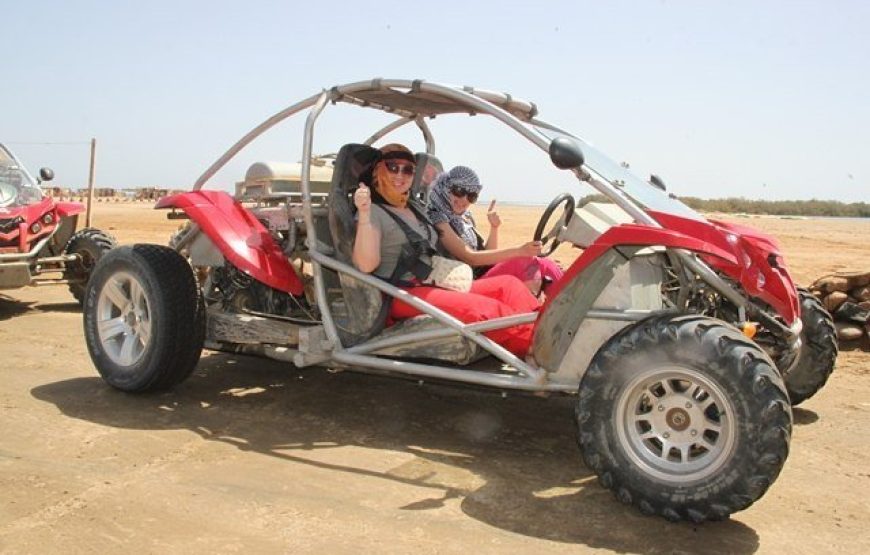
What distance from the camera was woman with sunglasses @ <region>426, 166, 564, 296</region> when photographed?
523cm

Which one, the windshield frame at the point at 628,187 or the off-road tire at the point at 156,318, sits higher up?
the windshield frame at the point at 628,187

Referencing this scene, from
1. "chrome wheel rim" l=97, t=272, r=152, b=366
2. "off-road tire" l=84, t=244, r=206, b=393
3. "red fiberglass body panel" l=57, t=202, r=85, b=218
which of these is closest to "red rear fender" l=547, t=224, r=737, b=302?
"off-road tire" l=84, t=244, r=206, b=393

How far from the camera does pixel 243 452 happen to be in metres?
4.60

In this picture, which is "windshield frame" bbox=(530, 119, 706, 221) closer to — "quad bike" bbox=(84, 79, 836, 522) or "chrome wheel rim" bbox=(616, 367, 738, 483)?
"quad bike" bbox=(84, 79, 836, 522)

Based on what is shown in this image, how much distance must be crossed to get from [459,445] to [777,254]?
1.97 metres

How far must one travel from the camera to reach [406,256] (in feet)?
16.5

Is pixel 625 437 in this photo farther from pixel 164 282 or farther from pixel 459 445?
pixel 164 282

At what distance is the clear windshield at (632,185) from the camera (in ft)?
14.4

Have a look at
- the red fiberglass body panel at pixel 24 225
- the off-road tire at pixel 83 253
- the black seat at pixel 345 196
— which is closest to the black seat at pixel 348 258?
the black seat at pixel 345 196

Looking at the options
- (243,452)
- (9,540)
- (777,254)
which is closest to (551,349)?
(777,254)

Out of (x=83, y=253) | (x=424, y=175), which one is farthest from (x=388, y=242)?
(x=83, y=253)

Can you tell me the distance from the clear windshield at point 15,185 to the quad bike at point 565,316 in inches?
191

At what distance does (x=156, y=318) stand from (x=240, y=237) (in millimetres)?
717

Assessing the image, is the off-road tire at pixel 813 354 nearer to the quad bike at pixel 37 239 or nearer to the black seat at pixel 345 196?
the black seat at pixel 345 196
